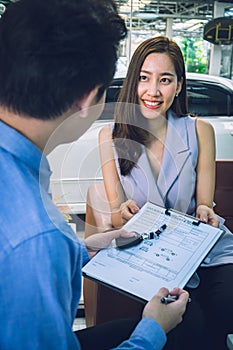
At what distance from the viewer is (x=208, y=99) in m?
3.20

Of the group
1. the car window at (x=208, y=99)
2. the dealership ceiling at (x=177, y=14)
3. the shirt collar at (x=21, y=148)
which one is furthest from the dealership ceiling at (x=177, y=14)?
the shirt collar at (x=21, y=148)

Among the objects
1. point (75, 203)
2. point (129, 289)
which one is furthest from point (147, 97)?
point (129, 289)

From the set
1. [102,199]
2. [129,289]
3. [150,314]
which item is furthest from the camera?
[102,199]

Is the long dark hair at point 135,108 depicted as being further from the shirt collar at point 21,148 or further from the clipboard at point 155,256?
the shirt collar at point 21,148

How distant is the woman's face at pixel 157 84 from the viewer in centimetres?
154

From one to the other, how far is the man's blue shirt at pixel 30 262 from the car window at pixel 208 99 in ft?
8.53

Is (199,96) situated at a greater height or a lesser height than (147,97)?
lesser

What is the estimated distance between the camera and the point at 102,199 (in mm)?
1708

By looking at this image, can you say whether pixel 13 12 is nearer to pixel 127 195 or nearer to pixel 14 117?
pixel 14 117

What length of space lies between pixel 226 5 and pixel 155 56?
1.63 m

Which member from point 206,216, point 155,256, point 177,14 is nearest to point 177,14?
point 177,14

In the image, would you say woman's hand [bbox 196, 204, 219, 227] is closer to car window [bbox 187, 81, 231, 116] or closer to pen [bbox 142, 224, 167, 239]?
pen [bbox 142, 224, 167, 239]

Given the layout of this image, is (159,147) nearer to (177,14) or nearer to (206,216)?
(206,216)

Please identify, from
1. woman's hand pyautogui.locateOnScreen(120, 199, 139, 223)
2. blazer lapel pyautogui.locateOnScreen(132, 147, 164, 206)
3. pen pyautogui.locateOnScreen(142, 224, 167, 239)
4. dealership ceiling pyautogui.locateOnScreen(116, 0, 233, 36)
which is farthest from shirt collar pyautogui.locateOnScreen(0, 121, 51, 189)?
dealership ceiling pyautogui.locateOnScreen(116, 0, 233, 36)
